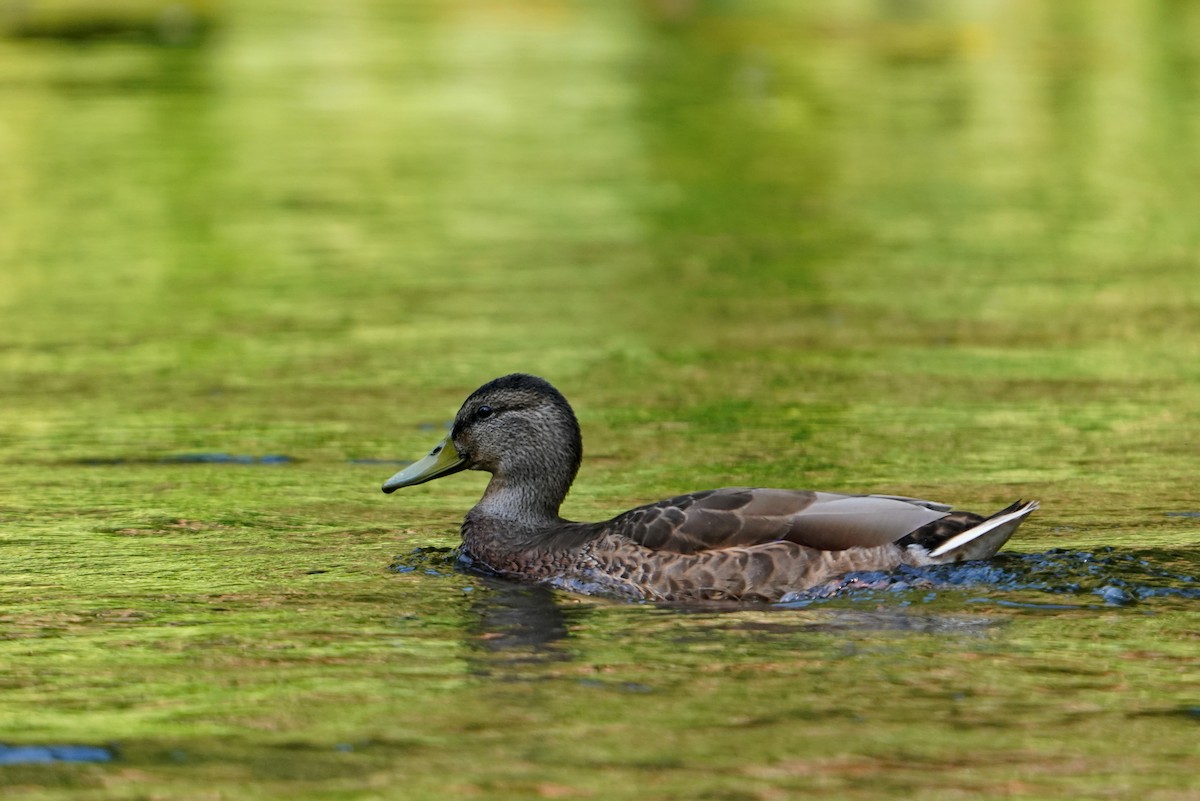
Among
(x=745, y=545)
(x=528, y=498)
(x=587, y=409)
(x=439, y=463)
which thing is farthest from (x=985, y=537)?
(x=587, y=409)

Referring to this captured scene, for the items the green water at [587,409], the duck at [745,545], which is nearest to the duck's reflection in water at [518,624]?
the green water at [587,409]

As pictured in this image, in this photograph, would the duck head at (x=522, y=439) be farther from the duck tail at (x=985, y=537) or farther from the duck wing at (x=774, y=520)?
the duck tail at (x=985, y=537)

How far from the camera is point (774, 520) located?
27.4ft

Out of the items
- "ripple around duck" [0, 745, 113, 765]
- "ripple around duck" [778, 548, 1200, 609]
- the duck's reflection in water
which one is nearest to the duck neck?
the duck's reflection in water

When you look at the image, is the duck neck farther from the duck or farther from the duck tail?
the duck tail

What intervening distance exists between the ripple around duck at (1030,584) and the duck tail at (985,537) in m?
0.05

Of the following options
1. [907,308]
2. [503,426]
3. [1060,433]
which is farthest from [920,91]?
[503,426]

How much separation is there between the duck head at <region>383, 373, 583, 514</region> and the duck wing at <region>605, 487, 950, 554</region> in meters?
0.86

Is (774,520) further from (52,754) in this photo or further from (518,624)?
(52,754)

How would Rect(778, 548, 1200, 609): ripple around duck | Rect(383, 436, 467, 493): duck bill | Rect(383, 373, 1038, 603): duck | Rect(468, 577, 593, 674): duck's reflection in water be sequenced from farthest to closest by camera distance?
Rect(383, 436, 467, 493): duck bill
Rect(383, 373, 1038, 603): duck
Rect(778, 548, 1200, 609): ripple around duck
Rect(468, 577, 593, 674): duck's reflection in water

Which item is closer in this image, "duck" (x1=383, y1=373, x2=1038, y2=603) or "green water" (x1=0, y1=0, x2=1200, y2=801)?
"green water" (x1=0, y1=0, x2=1200, y2=801)

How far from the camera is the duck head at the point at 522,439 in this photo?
30.6 feet

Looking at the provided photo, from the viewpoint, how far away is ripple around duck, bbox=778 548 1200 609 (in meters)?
7.95

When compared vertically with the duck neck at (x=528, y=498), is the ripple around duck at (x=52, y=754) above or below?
below
